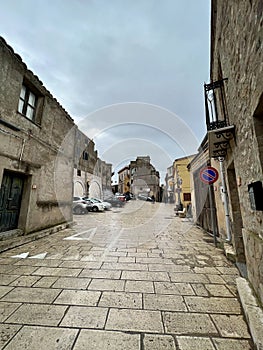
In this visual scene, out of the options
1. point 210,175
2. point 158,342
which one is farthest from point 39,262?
point 210,175

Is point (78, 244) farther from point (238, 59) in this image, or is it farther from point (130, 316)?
point (238, 59)

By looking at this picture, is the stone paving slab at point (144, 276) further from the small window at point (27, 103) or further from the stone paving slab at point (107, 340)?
the small window at point (27, 103)

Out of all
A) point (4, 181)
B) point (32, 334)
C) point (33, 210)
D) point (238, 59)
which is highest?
point (238, 59)

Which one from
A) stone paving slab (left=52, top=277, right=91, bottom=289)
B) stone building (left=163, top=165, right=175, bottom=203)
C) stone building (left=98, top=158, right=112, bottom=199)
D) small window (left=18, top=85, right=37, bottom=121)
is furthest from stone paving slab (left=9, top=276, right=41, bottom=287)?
stone building (left=163, top=165, right=175, bottom=203)

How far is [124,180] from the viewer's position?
130ft

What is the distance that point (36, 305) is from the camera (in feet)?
6.41

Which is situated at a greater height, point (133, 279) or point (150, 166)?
point (150, 166)

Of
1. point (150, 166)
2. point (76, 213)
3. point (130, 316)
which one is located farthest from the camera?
point (150, 166)

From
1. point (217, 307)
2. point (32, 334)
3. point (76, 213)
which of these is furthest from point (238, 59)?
point (76, 213)

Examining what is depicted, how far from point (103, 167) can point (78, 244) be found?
2250cm

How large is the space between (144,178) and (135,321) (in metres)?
33.5

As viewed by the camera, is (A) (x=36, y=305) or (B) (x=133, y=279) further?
(B) (x=133, y=279)

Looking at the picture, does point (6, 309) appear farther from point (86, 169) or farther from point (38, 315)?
point (86, 169)

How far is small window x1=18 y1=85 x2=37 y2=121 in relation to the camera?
495 cm
